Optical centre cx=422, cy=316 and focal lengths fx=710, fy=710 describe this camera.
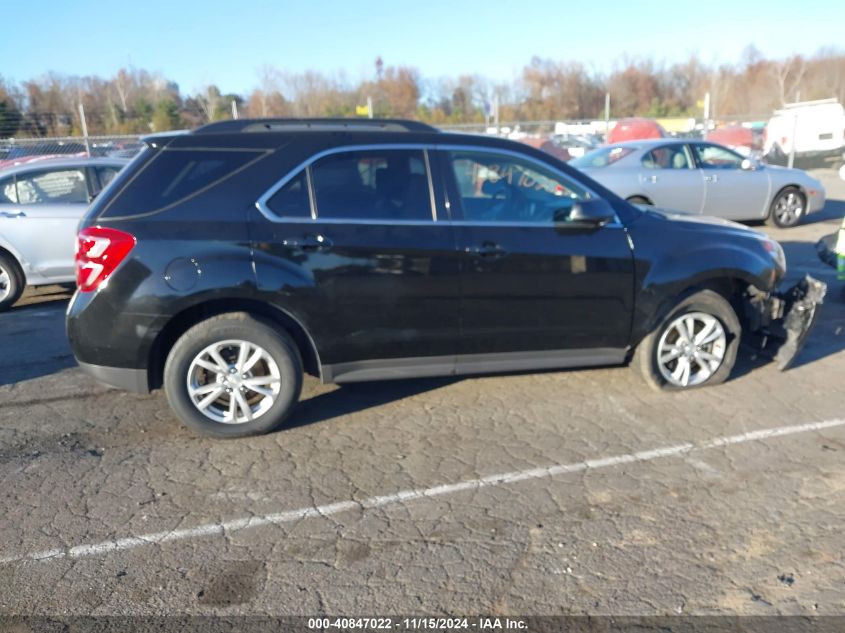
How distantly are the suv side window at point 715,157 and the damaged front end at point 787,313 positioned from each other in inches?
249

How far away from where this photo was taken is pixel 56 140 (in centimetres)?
1584

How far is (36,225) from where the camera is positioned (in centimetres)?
776

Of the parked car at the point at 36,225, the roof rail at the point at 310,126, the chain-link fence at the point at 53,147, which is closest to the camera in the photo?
the roof rail at the point at 310,126

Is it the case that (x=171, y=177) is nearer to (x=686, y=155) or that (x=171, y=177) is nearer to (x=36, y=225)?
(x=36, y=225)

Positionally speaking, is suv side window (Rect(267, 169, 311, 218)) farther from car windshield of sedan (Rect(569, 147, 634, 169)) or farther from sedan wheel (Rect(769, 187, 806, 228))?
sedan wheel (Rect(769, 187, 806, 228))

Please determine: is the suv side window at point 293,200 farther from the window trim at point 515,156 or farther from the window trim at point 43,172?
the window trim at point 43,172

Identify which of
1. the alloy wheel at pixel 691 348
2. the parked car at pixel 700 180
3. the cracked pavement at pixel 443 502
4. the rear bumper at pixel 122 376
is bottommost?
the cracked pavement at pixel 443 502

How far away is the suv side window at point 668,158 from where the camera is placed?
10.8 metres

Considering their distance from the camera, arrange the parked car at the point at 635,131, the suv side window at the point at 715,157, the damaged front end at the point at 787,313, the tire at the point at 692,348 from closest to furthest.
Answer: the tire at the point at 692,348 < the damaged front end at the point at 787,313 < the suv side window at the point at 715,157 < the parked car at the point at 635,131

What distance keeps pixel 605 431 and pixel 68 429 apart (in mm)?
3479

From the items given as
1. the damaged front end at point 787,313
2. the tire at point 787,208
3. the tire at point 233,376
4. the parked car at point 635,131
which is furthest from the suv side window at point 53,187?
the parked car at point 635,131

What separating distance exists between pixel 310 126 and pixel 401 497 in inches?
96.5

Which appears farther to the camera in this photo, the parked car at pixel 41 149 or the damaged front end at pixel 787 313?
the parked car at pixel 41 149

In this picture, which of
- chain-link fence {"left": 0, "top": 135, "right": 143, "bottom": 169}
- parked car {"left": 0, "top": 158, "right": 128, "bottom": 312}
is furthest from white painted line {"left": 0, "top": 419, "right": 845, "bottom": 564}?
chain-link fence {"left": 0, "top": 135, "right": 143, "bottom": 169}
